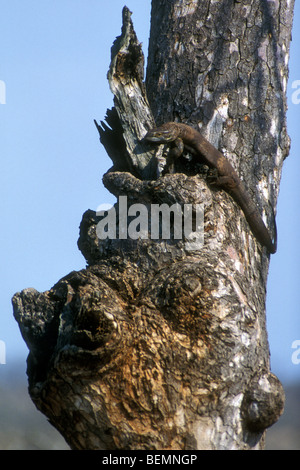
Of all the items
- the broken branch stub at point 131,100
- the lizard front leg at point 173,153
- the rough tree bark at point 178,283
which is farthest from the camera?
the broken branch stub at point 131,100

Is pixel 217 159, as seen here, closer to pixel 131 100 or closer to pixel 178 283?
pixel 131 100

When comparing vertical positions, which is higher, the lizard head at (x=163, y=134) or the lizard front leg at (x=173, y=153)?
the lizard head at (x=163, y=134)

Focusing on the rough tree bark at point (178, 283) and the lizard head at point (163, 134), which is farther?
the lizard head at point (163, 134)

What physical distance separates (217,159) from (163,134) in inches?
13.1

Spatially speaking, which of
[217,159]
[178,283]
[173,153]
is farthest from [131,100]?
[178,283]

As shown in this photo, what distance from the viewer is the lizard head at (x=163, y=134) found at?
2.72 meters

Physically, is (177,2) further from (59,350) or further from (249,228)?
(59,350)

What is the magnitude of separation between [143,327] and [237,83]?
5.30 ft

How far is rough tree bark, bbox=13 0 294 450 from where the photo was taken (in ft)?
6.59

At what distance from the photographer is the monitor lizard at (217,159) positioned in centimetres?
268

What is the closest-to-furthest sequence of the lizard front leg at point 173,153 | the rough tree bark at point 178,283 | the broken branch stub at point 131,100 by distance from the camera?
1. the rough tree bark at point 178,283
2. the lizard front leg at point 173,153
3. the broken branch stub at point 131,100

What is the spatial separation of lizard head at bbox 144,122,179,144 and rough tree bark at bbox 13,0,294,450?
0.15 feet

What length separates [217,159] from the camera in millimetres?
2707
